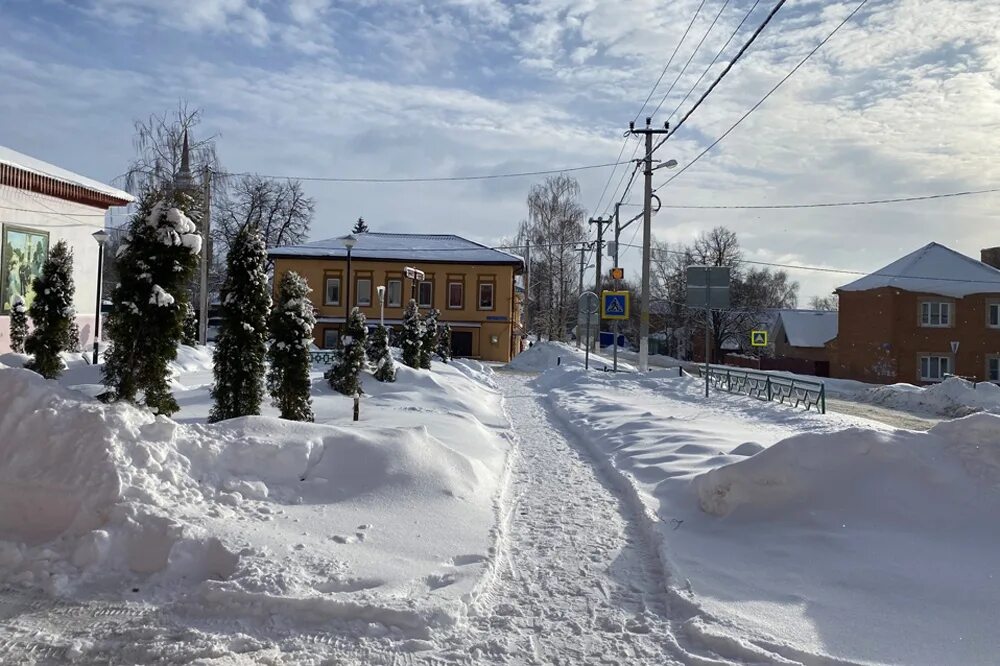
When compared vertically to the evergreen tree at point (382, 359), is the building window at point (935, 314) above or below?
above

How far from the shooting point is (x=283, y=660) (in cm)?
419

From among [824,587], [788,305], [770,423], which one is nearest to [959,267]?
[770,423]

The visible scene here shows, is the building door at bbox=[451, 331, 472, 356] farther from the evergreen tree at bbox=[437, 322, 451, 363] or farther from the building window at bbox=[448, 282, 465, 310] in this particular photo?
the evergreen tree at bbox=[437, 322, 451, 363]

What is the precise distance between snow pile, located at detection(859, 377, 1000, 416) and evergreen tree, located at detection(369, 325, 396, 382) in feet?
58.7

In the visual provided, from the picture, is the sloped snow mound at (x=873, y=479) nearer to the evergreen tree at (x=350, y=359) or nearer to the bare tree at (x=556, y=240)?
the evergreen tree at (x=350, y=359)

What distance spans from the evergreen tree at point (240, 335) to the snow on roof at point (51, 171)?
9366 millimetres

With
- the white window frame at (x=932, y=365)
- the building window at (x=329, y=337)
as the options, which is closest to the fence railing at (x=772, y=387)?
the white window frame at (x=932, y=365)

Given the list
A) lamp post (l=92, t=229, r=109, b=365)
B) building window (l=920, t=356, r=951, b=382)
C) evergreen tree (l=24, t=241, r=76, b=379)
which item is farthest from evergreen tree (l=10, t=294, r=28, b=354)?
building window (l=920, t=356, r=951, b=382)

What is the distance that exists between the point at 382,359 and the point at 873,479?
13.5 m

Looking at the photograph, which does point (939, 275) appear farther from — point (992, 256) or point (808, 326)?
point (808, 326)

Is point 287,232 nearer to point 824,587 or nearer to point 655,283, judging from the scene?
point 655,283

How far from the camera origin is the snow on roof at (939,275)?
4097 cm

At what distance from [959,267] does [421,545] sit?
4513 cm

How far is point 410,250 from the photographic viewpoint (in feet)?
155
